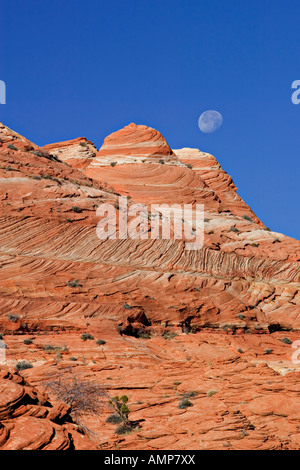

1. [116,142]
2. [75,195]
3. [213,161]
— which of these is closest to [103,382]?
[75,195]

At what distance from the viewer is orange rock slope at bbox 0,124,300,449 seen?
16.3 meters

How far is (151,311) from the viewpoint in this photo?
102ft

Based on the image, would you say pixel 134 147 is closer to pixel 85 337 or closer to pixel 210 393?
pixel 85 337

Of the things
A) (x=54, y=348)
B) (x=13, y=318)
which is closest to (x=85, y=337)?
(x=54, y=348)

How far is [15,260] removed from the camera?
3106 cm

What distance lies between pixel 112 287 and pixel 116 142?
31.6 m

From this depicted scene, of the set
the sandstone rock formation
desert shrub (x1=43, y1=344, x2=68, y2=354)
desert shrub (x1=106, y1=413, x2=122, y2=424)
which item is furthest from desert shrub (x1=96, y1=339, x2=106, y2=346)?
the sandstone rock formation

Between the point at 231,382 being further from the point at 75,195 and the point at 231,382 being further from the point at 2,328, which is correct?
the point at 75,195

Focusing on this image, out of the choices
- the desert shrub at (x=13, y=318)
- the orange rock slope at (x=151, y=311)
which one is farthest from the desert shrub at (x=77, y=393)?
the desert shrub at (x=13, y=318)

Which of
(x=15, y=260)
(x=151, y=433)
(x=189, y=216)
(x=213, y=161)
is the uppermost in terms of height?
(x=213, y=161)

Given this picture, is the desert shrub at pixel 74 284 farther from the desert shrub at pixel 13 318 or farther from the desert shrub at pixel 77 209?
the desert shrub at pixel 77 209

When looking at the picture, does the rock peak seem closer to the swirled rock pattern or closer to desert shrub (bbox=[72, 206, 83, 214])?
desert shrub (bbox=[72, 206, 83, 214])

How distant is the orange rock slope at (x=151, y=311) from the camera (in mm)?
16266
